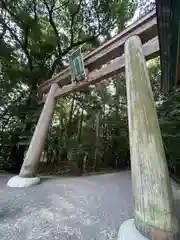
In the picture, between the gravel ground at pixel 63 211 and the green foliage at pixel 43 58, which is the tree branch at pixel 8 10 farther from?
the gravel ground at pixel 63 211

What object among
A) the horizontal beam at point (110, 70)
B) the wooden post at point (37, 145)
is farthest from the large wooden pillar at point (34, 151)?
the horizontal beam at point (110, 70)

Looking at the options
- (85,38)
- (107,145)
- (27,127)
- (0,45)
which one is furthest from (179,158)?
(0,45)

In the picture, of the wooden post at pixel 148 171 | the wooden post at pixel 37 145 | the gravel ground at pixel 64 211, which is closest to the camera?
the wooden post at pixel 148 171

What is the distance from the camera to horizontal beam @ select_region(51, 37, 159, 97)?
2.46 metres

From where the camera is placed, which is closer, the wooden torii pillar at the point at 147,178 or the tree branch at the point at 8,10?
the wooden torii pillar at the point at 147,178

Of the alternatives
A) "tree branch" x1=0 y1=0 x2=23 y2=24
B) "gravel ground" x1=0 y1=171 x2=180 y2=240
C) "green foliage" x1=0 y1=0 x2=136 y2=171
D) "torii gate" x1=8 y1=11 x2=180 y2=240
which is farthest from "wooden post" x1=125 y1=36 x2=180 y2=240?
"tree branch" x1=0 y1=0 x2=23 y2=24

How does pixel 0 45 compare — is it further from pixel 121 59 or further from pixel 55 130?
pixel 121 59

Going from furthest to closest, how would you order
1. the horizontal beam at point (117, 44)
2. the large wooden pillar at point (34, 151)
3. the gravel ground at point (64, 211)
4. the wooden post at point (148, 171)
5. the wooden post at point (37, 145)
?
the wooden post at point (37, 145) < the large wooden pillar at point (34, 151) < the horizontal beam at point (117, 44) < the gravel ground at point (64, 211) < the wooden post at point (148, 171)

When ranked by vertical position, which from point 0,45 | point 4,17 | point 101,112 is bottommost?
point 101,112

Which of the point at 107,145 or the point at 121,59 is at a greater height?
the point at 121,59

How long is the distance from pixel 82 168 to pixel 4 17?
182 inches

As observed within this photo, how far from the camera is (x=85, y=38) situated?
265 inches

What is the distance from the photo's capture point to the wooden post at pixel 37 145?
129 inches

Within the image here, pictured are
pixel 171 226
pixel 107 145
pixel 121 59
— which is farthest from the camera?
pixel 107 145
